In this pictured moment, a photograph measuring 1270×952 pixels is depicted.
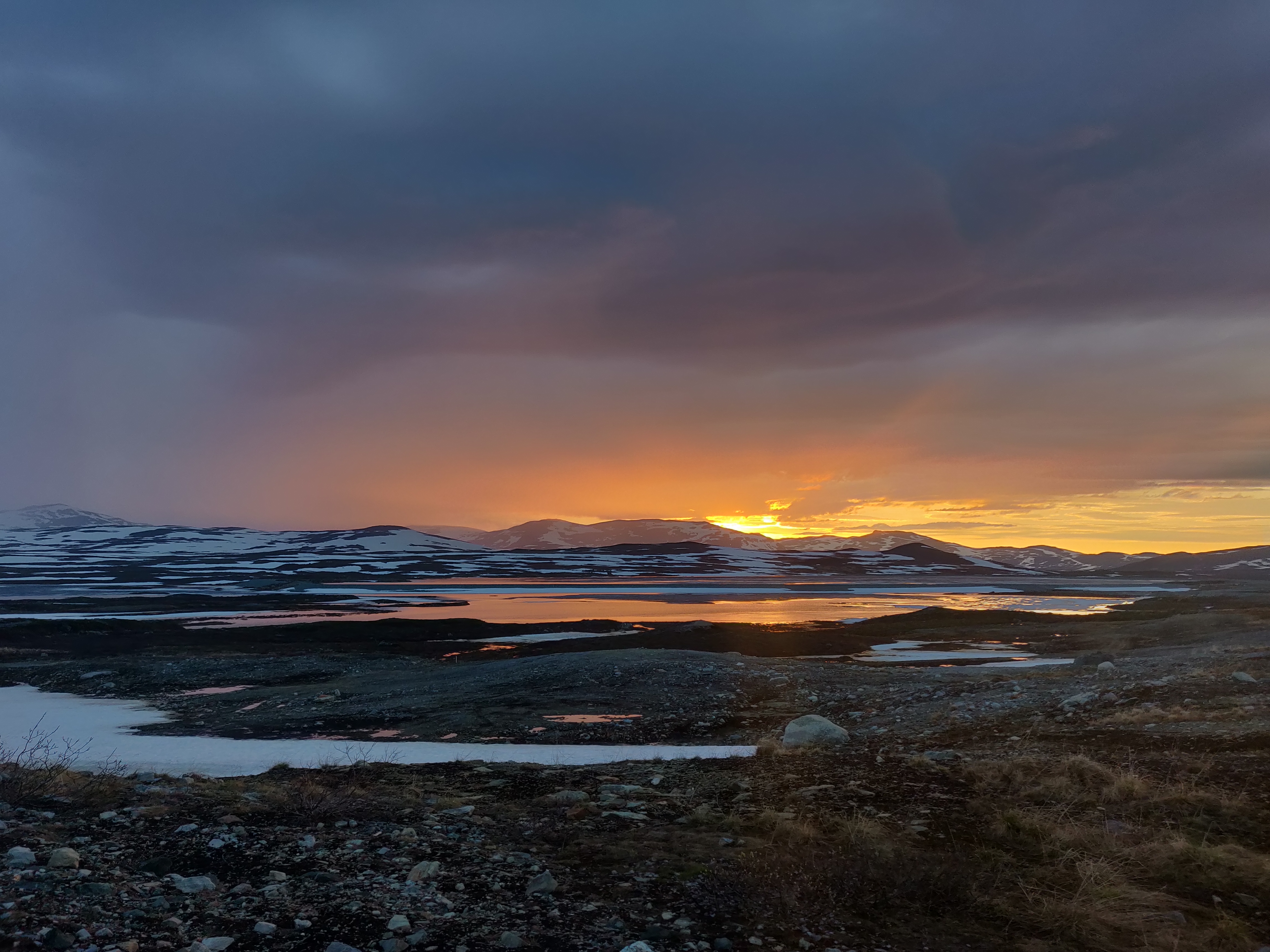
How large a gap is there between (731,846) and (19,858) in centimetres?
731

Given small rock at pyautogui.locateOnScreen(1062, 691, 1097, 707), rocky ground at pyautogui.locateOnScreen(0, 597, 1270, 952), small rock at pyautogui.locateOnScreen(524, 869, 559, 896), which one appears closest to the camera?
rocky ground at pyautogui.locateOnScreen(0, 597, 1270, 952)

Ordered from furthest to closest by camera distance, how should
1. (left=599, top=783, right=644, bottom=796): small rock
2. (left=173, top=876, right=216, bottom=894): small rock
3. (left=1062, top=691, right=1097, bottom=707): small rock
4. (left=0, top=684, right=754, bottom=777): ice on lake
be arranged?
(left=1062, top=691, right=1097, bottom=707): small rock, (left=0, top=684, right=754, bottom=777): ice on lake, (left=599, top=783, right=644, bottom=796): small rock, (left=173, top=876, right=216, bottom=894): small rock

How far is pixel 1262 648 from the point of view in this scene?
2380cm

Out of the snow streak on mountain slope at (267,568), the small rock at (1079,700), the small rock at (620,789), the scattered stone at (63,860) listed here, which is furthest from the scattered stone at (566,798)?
the snow streak on mountain slope at (267,568)

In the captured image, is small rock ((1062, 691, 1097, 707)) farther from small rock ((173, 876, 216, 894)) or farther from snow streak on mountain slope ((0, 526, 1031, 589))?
snow streak on mountain slope ((0, 526, 1031, 589))

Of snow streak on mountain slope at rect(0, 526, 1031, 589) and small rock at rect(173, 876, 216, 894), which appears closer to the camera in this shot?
small rock at rect(173, 876, 216, 894)

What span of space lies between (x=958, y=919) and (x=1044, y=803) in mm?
4353

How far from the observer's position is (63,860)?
7.35 m

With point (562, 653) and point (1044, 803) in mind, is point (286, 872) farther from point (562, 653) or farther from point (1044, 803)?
point (562, 653)

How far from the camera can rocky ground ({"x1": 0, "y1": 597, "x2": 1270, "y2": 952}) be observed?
6.33 metres

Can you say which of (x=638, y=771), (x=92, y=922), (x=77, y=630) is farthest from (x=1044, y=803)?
(x=77, y=630)

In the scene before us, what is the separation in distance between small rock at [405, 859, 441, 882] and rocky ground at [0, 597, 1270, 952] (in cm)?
2

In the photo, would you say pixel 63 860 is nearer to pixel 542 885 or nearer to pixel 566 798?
pixel 542 885

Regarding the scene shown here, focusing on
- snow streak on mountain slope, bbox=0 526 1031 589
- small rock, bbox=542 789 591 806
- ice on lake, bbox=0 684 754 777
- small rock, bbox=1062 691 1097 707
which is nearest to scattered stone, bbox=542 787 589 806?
small rock, bbox=542 789 591 806
